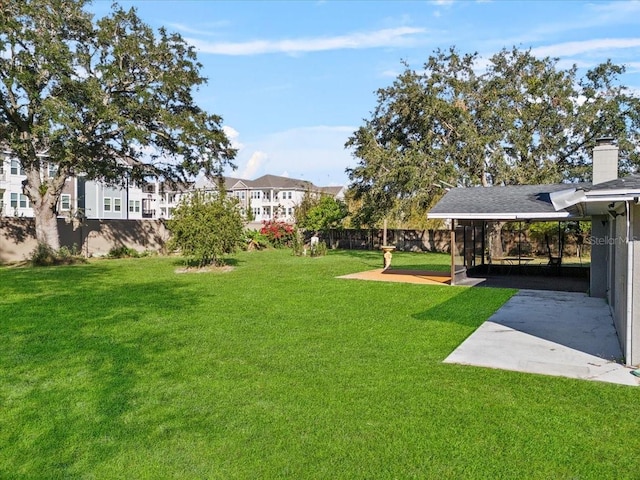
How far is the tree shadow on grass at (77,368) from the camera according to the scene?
137 inches

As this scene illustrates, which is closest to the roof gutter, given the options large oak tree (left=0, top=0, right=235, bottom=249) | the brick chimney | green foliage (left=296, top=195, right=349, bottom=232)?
the brick chimney

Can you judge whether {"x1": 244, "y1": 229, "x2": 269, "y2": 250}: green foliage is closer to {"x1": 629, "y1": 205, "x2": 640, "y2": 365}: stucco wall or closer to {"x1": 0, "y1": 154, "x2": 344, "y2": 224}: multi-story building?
{"x1": 0, "y1": 154, "x2": 344, "y2": 224}: multi-story building

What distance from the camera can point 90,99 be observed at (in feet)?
56.4

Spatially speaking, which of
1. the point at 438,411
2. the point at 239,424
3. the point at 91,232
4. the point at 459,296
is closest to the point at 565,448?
the point at 438,411

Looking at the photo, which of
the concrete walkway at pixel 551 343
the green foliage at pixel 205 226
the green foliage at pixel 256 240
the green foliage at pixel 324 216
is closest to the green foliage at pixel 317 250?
the green foliage at pixel 256 240

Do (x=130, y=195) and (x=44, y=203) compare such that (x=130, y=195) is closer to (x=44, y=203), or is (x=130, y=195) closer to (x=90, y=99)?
(x=44, y=203)

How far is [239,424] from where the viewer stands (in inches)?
153

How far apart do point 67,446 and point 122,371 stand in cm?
178

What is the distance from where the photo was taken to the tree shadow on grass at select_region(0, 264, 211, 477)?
11.4 ft

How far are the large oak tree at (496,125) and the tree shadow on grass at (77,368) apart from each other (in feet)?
49.4

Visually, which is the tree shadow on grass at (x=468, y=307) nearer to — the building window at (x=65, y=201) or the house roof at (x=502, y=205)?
the house roof at (x=502, y=205)

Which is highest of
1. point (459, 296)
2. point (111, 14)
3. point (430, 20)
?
point (111, 14)

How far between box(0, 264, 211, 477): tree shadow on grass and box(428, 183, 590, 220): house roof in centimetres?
705

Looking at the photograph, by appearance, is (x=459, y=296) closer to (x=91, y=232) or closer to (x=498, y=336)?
(x=498, y=336)
